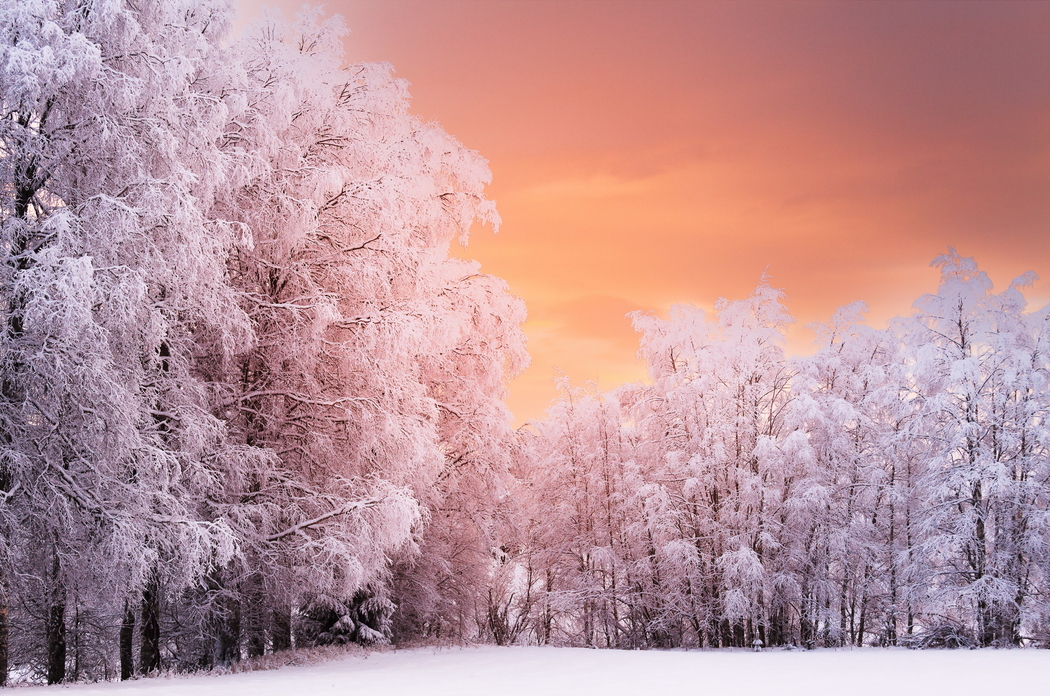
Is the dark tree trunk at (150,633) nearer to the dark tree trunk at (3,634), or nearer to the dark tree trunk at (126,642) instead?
the dark tree trunk at (126,642)

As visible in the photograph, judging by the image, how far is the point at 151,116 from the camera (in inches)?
365

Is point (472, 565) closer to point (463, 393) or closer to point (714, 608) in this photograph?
point (463, 393)

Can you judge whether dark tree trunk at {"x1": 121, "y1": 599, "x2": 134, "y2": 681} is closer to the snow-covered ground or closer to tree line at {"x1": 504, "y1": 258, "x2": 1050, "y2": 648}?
the snow-covered ground

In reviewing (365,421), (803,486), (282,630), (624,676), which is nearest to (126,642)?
(282,630)

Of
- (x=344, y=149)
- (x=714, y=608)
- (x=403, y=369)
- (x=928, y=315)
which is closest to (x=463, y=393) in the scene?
(x=403, y=369)

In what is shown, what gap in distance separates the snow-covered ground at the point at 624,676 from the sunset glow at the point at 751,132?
7.00 m

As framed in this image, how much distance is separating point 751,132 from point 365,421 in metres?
14.0

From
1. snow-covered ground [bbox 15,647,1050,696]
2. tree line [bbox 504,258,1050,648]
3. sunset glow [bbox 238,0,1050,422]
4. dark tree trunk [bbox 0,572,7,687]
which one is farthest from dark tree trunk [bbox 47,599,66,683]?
sunset glow [bbox 238,0,1050,422]

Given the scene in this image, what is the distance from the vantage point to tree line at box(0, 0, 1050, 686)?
865 centimetres

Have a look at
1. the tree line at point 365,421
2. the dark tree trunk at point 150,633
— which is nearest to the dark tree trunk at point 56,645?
the tree line at point 365,421

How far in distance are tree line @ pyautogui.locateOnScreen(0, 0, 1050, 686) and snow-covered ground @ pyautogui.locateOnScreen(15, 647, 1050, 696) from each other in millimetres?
1145

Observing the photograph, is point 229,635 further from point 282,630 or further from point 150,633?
point 282,630

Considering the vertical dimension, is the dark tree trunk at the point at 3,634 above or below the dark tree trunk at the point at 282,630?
above

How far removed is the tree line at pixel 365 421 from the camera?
8648 mm
